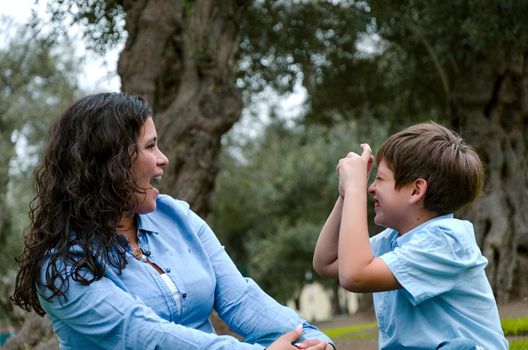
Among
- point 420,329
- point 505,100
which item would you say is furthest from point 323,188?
point 420,329

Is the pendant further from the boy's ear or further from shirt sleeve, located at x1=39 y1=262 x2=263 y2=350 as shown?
the boy's ear

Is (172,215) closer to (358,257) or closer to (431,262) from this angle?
(358,257)

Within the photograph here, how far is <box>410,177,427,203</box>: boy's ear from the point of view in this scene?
3.43 m

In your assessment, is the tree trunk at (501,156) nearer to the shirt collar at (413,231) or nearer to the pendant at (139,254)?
the shirt collar at (413,231)

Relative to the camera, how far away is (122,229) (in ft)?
11.3

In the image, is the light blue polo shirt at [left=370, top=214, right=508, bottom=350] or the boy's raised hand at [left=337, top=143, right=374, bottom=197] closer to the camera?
the light blue polo shirt at [left=370, top=214, right=508, bottom=350]

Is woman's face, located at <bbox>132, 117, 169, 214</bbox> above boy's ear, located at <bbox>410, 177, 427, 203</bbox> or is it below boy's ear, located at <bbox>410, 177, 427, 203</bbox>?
above

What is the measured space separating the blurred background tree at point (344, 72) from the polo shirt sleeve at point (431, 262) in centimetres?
484

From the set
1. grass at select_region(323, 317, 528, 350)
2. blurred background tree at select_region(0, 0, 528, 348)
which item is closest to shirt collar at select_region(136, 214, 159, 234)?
grass at select_region(323, 317, 528, 350)

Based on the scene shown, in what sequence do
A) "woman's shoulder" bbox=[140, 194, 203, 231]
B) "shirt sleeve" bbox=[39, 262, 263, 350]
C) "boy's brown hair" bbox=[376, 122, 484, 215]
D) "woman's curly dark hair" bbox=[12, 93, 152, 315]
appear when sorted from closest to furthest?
1. "shirt sleeve" bbox=[39, 262, 263, 350]
2. "woman's curly dark hair" bbox=[12, 93, 152, 315]
3. "boy's brown hair" bbox=[376, 122, 484, 215]
4. "woman's shoulder" bbox=[140, 194, 203, 231]

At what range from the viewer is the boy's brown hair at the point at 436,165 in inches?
134

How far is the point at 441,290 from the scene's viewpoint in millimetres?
3316

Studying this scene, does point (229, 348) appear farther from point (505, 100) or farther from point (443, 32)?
point (505, 100)

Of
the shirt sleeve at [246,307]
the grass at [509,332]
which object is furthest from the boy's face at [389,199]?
the grass at [509,332]
